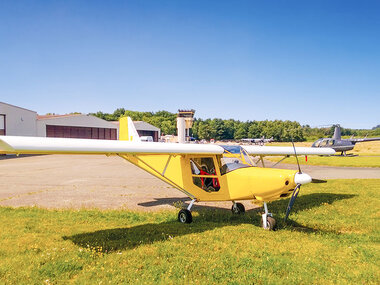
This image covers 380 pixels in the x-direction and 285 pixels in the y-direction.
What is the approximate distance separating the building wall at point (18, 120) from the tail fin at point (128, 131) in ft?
114

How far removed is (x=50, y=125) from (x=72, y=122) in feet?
14.8

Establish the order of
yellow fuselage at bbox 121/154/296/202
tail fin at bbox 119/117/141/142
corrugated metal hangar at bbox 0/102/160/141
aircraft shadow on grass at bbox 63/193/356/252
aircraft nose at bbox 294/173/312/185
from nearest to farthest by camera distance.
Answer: aircraft shadow on grass at bbox 63/193/356/252, aircraft nose at bbox 294/173/312/185, yellow fuselage at bbox 121/154/296/202, tail fin at bbox 119/117/141/142, corrugated metal hangar at bbox 0/102/160/141

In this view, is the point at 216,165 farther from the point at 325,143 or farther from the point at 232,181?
the point at 325,143

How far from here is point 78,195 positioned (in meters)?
13.4

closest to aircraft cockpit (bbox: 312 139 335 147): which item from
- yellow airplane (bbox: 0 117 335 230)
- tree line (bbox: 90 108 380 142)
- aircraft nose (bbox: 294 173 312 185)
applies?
yellow airplane (bbox: 0 117 335 230)

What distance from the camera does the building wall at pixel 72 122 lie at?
154 ft

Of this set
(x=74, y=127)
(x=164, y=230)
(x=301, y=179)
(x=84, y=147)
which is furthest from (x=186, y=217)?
(x=74, y=127)

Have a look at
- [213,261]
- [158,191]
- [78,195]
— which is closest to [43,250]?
[213,261]

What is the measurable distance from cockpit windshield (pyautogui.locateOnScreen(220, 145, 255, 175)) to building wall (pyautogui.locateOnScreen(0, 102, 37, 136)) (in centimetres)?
4110

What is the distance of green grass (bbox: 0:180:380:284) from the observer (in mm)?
5254

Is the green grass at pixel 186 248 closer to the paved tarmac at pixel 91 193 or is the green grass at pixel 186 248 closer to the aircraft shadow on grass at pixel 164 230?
the aircraft shadow on grass at pixel 164 230

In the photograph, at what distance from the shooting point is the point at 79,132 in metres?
56.2

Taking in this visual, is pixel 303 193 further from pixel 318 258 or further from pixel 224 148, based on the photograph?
pixel 318 258

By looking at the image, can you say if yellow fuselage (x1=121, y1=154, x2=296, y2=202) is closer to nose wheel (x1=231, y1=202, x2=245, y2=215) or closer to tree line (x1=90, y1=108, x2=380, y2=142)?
nose wheel (x1=231, y1=202, x2=245, y2=215)
